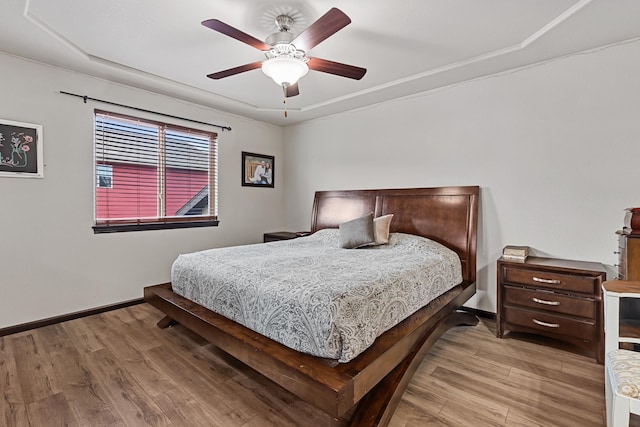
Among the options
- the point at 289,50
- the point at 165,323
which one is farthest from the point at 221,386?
the point at 289,50

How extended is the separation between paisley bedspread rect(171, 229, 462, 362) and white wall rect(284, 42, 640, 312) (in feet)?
2.57

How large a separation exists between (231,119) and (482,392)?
4.24 metres

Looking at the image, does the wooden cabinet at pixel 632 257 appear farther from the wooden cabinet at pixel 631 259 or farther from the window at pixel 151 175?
the window at pixel 151 175

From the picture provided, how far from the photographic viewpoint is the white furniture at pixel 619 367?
3.71ft

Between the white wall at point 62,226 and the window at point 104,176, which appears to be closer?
the white wall at point 62,226

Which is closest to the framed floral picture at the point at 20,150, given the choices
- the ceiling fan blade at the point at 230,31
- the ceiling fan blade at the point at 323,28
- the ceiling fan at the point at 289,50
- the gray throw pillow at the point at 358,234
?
the ceiling fan at the point at 289,50

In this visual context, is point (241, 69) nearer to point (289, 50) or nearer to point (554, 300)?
point (289, 50)

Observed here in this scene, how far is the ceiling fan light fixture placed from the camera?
209cm

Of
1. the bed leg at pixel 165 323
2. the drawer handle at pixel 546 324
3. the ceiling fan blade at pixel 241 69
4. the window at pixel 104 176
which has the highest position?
the ceiling fan blade at pixel 241 69

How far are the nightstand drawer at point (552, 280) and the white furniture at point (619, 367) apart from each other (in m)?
0.63

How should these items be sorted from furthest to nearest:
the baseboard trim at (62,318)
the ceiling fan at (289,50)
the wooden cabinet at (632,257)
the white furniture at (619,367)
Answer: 1. the baseboard trim at (62,318)
2. the wooden cabinet at (632,257)
3. the ceiling fan at (289,50)
4. the white furniture at (619,367)

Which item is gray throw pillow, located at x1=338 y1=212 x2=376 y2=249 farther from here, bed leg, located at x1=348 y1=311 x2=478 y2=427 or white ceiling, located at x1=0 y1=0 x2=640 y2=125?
white ceiling, located at x1=0 y1=0 x2=640 y2=125

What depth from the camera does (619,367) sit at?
1.26 m

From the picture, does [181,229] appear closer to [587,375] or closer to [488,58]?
[488,58]
